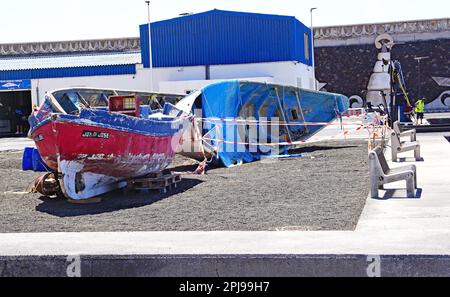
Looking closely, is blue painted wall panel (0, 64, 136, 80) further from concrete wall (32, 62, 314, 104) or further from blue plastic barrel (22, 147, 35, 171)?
blue plastic barrel (22, 147, 35, 171)

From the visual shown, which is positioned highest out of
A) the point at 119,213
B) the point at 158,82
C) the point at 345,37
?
the point at 345,37

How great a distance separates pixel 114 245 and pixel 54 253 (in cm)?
65

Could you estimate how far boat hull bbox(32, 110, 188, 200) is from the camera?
40.7ft

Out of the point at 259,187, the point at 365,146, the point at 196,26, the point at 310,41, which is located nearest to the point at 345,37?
the point at 310,41

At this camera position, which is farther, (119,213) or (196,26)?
(196,26)

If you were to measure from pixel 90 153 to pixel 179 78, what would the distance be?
2978cm

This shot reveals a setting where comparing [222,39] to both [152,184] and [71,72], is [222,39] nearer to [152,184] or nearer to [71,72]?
[71,72]

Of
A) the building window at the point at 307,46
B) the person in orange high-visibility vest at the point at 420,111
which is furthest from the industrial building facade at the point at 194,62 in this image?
the person in orange high-visibility vest at the point at 420,111

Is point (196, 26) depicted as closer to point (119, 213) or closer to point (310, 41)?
Answer: point (310, 41)

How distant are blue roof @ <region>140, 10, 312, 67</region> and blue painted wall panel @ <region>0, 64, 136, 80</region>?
5.37ft

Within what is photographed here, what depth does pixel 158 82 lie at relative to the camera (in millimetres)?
42312

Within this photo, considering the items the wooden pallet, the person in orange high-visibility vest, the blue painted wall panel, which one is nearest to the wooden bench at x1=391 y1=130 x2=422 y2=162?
the wooden pallet

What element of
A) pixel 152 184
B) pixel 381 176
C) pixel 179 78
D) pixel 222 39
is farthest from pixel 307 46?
pixel 381 176

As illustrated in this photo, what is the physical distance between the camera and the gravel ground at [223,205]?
9406 mm
